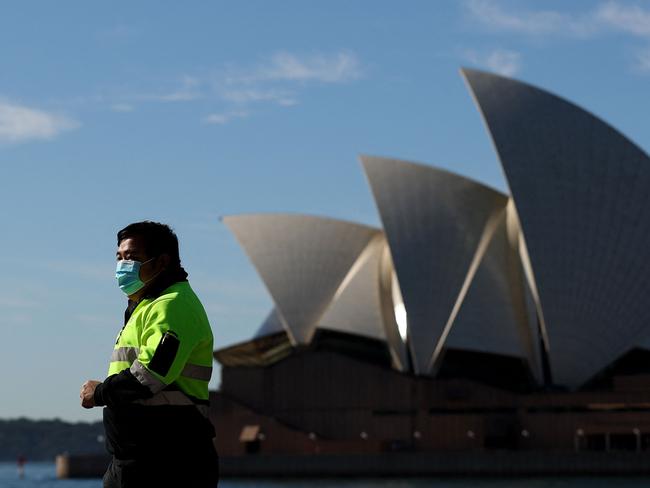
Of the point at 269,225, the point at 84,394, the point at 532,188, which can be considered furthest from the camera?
the point at 269,225

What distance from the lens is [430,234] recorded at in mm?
55688

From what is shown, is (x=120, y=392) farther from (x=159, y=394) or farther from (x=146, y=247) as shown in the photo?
(x=146, y=247)

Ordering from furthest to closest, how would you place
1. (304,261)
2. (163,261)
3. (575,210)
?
(304,261) < (575,210) < (163,261)

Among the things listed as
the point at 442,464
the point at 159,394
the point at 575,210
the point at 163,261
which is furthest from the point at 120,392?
the point at 442,464

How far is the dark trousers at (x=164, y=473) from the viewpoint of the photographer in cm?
403

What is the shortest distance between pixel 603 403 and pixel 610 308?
13.9 ft

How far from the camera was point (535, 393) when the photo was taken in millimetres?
56594

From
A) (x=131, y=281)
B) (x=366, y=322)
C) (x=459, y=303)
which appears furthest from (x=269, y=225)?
(x=131, y=281)

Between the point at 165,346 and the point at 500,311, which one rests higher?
the point at 500,311

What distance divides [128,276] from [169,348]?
12.9 inches

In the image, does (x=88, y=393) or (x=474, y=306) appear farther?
(x=474, y=306)

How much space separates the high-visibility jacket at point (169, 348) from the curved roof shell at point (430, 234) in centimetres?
5084

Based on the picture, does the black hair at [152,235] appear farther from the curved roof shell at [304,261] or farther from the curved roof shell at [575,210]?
the curved roof shell at [304,261]

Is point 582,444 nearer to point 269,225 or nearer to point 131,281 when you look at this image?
point 269,225
